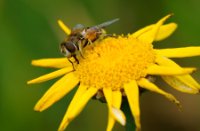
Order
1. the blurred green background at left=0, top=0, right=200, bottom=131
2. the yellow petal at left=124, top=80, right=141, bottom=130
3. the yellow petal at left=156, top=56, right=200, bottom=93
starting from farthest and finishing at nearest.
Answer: the blurred green background at left=0, top=0, right=200, bottom=131 → the yellow petal at left=156, top=56, right=200, bottom=93 → the yellow petal at left=124, top=80, right=141, bottom=130

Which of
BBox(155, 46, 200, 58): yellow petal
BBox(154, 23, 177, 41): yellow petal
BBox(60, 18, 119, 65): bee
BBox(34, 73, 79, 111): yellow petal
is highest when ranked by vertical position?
BBox(60, 18, 119, 65): bee

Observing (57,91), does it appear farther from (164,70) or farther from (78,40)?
(164,70)

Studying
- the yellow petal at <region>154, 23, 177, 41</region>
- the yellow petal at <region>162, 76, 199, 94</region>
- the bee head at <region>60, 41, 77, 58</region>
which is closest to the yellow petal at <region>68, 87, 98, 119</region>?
the bee head at <region>60, 41, 77, 58</region>

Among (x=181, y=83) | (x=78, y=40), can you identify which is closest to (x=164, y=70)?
(x=181, y=83)

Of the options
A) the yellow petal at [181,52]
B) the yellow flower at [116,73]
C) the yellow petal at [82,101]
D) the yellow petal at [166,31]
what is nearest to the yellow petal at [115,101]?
the yellow flower at [116,73]

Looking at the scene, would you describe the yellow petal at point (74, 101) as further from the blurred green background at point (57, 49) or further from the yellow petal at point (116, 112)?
the blurred green background at point (57, 49)

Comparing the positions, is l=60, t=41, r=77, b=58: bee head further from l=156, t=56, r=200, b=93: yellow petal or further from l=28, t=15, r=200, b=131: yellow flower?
l=156, t=56, r=200, b=93: yellow petal
